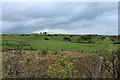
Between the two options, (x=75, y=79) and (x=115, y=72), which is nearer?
(x=75, y=79)

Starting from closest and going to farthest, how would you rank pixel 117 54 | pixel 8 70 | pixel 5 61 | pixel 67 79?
pixel 67 79 < pixel 117 54 < pixel 8 70 < pixel 5 61

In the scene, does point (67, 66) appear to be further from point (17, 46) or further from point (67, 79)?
point (17, 46)

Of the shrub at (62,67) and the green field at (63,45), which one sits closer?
the shrub at (62,67)

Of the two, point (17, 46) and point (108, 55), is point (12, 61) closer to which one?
point (17, 46)

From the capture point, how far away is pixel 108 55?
3686mm

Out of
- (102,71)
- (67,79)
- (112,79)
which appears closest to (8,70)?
(67,79)

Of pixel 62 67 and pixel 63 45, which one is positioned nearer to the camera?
pixel 62 67

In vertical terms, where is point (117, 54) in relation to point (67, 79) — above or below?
above

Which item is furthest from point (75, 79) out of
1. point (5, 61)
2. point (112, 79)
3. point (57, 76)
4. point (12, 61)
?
Answer: point (5, 61)

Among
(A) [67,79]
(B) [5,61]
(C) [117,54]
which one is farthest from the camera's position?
(B) [5,61]

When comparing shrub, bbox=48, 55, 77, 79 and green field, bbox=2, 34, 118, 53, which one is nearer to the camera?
shrub, bbox=48, 55, 77, 79

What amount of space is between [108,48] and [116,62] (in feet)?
2.58

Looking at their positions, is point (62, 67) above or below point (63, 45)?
above

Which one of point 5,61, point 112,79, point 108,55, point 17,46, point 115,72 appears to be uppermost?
point 17,46
